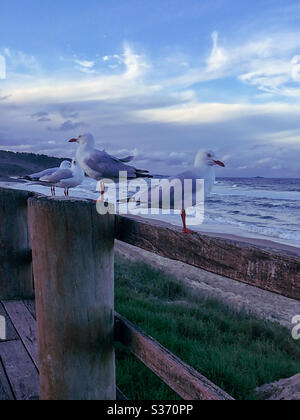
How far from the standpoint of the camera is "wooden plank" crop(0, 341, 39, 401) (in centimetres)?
236

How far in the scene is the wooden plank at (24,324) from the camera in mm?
2893

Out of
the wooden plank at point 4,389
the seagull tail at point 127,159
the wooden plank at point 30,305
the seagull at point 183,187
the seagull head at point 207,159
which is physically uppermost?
the seagull tail at point 127,159

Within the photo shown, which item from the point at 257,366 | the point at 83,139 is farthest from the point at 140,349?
the point at 83,139

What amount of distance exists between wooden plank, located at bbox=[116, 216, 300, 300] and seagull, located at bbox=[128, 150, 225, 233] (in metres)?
1.41

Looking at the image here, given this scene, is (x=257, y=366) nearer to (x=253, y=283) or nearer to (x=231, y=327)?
(x=231, y=327)

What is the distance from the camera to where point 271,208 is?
28453 millimetres

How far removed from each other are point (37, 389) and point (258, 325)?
14.1 feet

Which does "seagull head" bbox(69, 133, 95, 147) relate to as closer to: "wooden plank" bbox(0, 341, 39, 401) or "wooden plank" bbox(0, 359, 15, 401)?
"wooden plank" bbox(0, 341, 39, 401)

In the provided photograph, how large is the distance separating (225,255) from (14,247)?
9.16 ft

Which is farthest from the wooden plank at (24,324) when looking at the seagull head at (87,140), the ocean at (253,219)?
the ocean at (253,219)

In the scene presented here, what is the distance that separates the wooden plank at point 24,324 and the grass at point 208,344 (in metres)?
0.82

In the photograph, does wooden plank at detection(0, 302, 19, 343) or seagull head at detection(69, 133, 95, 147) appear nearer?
wooden plank at detection(0, 302, 19, 343)

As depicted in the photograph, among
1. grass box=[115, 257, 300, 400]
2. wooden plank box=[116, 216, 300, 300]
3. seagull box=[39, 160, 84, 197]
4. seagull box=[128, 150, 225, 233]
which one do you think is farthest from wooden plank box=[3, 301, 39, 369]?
seagull box=[39, 160, 84, 197]

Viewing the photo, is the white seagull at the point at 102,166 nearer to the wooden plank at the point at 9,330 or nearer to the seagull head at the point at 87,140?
the seagull head at the point at 87,140
